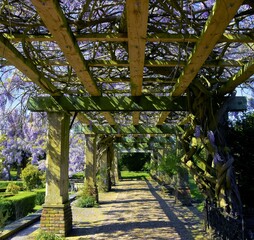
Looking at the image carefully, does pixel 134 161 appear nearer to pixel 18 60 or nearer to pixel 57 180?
pixel 57 180

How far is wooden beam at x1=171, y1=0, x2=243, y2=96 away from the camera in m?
2.87

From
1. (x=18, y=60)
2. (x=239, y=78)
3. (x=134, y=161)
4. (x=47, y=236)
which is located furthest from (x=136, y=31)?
(x=134, y=161)

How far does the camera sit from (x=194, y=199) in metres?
12.6

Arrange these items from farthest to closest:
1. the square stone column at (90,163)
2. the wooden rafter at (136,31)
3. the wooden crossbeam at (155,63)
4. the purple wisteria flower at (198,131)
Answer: the square stone column at (90,163), the purple wisteria flower at (198,131), the wooden crossbeam at (155,63), the wooden rafter at (136,31)

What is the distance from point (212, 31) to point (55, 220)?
4.72 m

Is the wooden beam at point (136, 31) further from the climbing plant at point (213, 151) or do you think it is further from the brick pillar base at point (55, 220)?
the brick pillar base at point (55, 220)

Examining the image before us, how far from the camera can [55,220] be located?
6629 millimetres

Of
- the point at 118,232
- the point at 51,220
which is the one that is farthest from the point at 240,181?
the point at 51,220

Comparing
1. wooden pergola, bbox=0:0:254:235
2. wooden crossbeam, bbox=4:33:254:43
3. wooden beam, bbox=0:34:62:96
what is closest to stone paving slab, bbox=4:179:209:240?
wooden pergola, bbox=0:0:254:235

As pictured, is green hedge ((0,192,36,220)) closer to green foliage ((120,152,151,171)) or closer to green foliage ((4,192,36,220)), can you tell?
green foliage ((4,192,36,220))

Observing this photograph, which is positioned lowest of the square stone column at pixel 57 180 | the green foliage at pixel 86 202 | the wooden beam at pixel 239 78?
the green foliage at pixel 86 202

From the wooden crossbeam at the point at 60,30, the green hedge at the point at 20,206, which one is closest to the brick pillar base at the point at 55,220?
the wooden crossbeam at the point at 60,30

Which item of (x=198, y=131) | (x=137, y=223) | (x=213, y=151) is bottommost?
(x=137, y=223)

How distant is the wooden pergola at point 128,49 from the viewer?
3486mm
